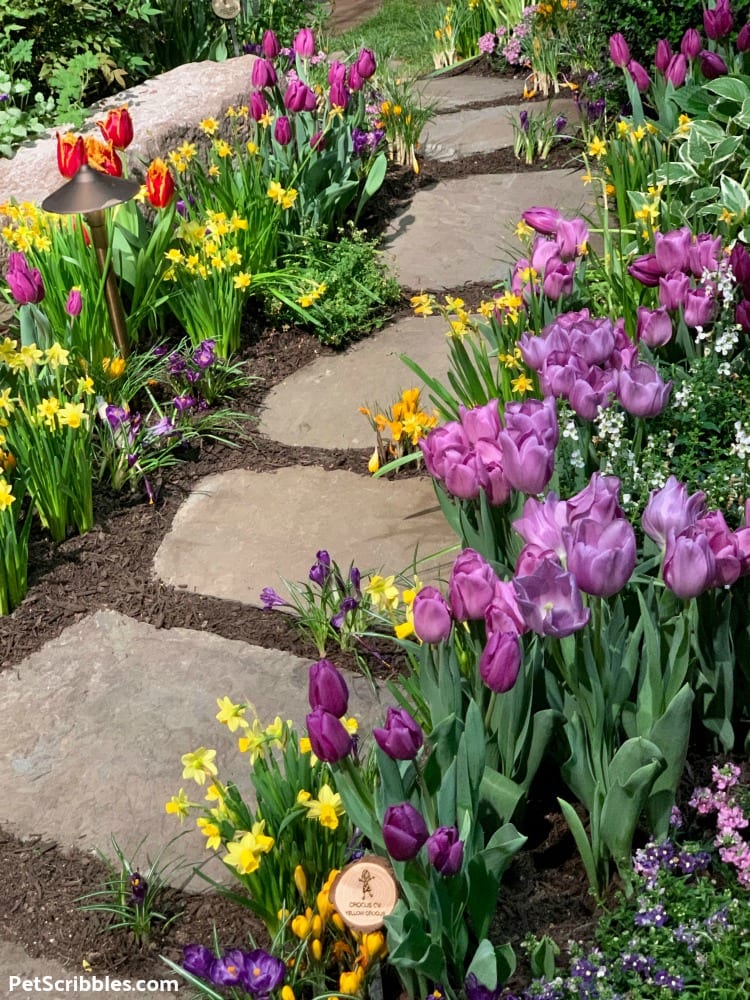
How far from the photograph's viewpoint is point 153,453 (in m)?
3.37

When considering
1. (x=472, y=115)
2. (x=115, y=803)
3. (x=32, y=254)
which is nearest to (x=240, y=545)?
(x=115, y=803)

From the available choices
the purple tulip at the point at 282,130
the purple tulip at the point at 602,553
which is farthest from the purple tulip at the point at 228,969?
the purple tulip at the point at 282,130

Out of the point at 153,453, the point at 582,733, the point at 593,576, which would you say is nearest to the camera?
the point at 593,576

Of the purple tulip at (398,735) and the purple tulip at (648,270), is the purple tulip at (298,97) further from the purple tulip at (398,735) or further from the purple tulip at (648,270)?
the purple tulip at (398,735)

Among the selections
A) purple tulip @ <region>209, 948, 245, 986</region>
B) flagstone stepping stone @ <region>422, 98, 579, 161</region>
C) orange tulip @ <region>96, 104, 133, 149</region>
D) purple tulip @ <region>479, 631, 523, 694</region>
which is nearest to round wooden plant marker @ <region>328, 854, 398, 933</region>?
purple tulip @ <region>209, 948, 245, 986</region>

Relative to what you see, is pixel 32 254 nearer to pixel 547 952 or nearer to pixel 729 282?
pixel 729 282

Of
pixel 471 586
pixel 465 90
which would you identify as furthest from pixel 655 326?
pixel 465 90

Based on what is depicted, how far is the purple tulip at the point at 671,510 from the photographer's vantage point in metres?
1.81

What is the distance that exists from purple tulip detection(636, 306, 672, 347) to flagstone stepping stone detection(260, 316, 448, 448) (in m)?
0.97

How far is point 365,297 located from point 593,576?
2.63m

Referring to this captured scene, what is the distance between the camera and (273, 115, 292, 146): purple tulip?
13.6 ft

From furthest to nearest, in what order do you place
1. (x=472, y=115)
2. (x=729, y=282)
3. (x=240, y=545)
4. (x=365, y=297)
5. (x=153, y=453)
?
(x=472, y=115) < (x=365, y=297) < (x=153, y=453) < (x=240, y=545) < (x=729, y=282)

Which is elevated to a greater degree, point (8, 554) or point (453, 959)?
point (8, 554)

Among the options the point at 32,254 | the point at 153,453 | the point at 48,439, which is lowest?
the point at 153,453
